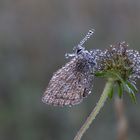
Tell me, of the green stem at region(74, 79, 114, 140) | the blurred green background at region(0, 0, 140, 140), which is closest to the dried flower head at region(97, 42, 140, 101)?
the green stem at region(74, 79, 114, 140)

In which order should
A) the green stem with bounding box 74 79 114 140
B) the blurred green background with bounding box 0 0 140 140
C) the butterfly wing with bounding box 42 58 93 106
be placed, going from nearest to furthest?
the green stem with bounding box 74 79 114 140, the butterfly wing with bounding box 42 58 93 106, the blurred green background with bounding box 0 0 140 140

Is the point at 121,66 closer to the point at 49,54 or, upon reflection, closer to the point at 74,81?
the point at 74,81

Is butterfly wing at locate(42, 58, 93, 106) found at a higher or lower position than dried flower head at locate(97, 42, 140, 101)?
lower

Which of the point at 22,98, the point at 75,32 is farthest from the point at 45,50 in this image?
the point at 22,98

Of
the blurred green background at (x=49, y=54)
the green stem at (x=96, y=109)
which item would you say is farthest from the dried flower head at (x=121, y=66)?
the blurred green background at (x=49, y=54)

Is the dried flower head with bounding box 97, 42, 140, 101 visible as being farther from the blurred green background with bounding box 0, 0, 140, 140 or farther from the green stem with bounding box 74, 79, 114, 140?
the blurred green background with bounding box 0, 0, 140, 140

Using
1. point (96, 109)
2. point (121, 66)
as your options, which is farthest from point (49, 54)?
point (96, 109)

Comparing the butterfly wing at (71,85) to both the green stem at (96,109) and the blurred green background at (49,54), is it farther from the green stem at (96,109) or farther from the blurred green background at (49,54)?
Result: the blurred green background at (49,54)
